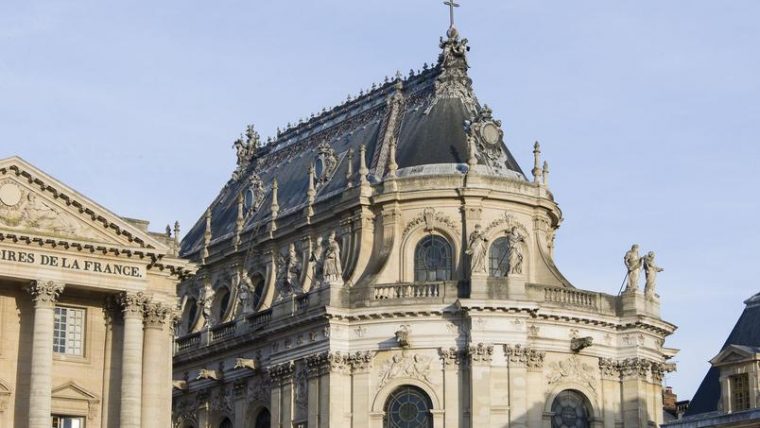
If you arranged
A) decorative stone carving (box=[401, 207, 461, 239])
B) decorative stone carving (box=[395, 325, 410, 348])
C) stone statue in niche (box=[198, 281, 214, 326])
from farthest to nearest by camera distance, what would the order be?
stone statue in niche (box=[198, 281, 214, 326]), decorative stone carving (box=[401, 207, 461, 239]), decorative stone carving (box=[395, 325, 410, 348])

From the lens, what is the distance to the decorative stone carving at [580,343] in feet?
247

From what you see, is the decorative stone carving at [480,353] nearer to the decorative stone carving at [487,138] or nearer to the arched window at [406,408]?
the arched window at [406,408]

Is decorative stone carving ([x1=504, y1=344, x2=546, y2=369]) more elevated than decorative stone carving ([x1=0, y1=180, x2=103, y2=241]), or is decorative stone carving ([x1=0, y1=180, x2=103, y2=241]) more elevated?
decorative stone carving ([x1=0, y1=180, x2=103, y2=241])

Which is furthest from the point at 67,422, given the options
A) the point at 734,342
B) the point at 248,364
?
the point at 734,342

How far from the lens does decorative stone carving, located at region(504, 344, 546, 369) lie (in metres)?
74.3

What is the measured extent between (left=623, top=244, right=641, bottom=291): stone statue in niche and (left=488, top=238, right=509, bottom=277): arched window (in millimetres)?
4998

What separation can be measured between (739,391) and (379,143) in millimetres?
20446

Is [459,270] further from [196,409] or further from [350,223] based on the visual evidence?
[196,409]

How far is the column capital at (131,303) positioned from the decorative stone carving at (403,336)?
40.0ft

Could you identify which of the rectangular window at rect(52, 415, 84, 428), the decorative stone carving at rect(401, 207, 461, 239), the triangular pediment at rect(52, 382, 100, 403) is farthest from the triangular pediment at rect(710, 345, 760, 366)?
the rectangular window at rect(52, 415, 84, 428)

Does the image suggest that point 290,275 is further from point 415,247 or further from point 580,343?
point 580,343

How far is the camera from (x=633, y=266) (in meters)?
78.3

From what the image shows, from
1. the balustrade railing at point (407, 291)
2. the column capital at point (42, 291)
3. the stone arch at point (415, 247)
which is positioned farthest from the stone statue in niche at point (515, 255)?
the column capital at point (42, 291)

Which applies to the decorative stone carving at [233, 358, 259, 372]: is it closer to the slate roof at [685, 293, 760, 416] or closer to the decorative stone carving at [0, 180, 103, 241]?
the decorative stone carving at [0, 180, 103, 241]
